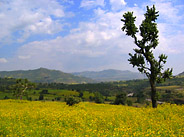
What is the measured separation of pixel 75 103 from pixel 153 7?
79.8ft

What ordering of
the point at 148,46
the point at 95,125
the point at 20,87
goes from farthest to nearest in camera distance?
the point at 20,87 < the point at 148,46 < the point at 95,125

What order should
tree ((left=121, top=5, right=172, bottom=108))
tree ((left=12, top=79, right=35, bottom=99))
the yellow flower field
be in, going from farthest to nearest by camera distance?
1. tree ((left=12, top=79, right=35, bottom=99))
2. tree ((left=121, top=5, right=172, bottom=108))
3. the yellow flower field

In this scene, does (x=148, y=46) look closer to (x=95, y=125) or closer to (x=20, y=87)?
(x=95, y=125)

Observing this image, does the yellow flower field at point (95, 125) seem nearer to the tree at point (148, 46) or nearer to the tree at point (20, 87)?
the tree at point (148, 46)

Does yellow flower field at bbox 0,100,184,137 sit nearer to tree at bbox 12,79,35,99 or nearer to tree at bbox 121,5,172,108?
tree at bbox 121,5,172,108

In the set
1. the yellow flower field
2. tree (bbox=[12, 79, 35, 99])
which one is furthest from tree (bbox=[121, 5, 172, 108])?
tree (bbox=[12, 79, 35, 99])

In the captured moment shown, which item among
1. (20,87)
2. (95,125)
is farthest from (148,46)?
(20,87)

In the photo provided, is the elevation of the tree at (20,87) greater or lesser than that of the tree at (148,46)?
lesser

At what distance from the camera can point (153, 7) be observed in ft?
91.6

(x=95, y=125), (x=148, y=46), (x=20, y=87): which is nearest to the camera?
(x=95, y=125)

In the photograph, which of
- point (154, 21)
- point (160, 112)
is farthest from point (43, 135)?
point (154, 21)

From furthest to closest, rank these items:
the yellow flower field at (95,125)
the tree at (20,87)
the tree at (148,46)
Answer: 1. the tree at (20,87)
2. the tree at (148,46)
3. the yellow flower field at (95,125)

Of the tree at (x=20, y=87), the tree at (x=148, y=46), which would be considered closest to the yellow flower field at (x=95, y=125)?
the tree at (x=148, y=46)

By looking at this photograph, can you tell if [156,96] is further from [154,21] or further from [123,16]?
[123,16]
